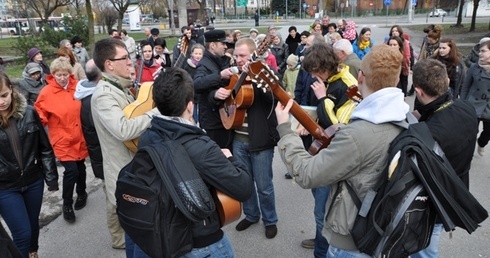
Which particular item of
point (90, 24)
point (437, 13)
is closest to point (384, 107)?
point (90, 24)

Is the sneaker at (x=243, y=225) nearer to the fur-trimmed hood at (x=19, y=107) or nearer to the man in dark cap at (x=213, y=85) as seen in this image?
the man in dark cap at (x=213, y=85)

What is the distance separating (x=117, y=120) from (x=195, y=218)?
125 cm

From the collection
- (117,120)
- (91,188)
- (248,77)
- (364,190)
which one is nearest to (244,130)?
(248,77)

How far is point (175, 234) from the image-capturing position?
1837 mm

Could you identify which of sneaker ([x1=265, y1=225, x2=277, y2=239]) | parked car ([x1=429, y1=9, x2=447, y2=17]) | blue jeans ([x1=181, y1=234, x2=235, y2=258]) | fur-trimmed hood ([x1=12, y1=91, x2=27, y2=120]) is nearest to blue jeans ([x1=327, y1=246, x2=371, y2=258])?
blue jeans ([x1=181, y1=234, x2=235, y2=258])

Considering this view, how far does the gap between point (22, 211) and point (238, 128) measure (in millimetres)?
1979

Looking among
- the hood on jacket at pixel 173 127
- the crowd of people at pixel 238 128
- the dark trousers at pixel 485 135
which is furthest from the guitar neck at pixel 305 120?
the dark trousers at pixel 485 135

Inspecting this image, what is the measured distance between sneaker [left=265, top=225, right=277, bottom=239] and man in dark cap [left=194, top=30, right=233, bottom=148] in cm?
95

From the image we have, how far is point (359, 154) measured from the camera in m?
1.82

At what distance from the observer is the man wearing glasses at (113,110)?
8.86ft

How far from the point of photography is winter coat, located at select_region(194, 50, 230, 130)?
3.71 m

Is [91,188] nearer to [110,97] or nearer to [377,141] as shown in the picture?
[110,97]

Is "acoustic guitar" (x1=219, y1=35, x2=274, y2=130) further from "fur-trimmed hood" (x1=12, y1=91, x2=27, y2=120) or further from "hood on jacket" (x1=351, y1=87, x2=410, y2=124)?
"fur-trimmed hood" (x1=12, y1=91, x2=27, y2=120)

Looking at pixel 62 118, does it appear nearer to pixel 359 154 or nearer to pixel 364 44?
pixel 359 154
